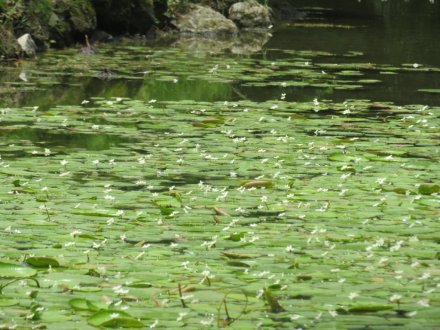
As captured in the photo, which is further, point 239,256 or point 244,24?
point 244,24

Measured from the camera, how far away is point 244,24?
73.1ft

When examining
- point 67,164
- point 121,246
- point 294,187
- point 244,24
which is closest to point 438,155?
point 294,187

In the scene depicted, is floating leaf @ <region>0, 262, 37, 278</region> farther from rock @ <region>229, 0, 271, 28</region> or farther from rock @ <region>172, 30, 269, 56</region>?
rock @ <region>229, 0, 271, 28</region>

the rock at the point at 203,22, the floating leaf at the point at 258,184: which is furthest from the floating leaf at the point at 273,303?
the rock at the point at 203,22

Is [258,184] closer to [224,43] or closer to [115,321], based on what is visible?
[115,321]

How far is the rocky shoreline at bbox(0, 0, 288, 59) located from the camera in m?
15.1

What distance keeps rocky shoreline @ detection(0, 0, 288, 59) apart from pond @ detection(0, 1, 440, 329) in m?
1.61

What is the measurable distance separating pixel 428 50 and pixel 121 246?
13.7 metres

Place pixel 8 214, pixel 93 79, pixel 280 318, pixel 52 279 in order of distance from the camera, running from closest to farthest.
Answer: pixel 280 318 < pixel 52 279 < pixel 8 214 < pixel 93 79

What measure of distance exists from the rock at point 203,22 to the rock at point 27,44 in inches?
225

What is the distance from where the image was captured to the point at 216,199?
677 cm

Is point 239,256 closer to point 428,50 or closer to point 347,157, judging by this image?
point 347,157

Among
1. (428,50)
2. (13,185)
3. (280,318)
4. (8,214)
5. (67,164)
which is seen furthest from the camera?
(428,50)

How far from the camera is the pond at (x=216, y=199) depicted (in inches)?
185
